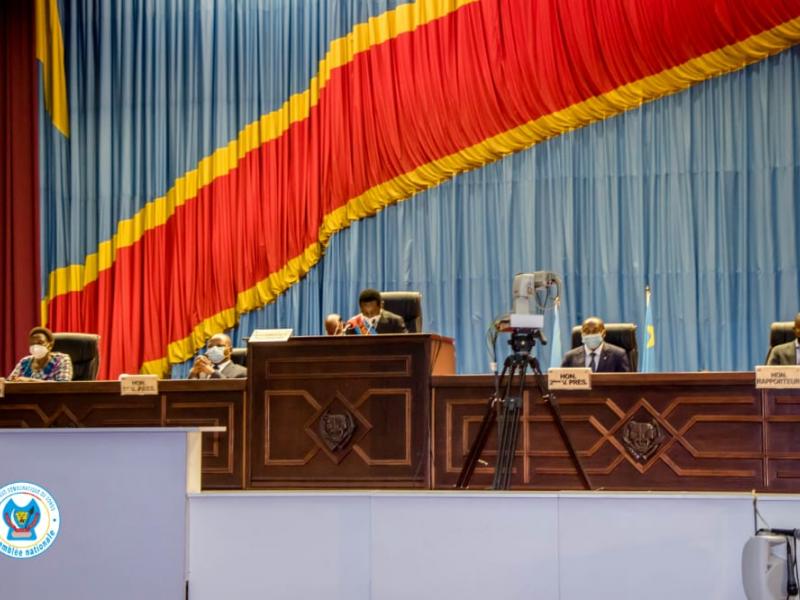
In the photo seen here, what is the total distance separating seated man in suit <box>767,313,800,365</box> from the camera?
618 cm

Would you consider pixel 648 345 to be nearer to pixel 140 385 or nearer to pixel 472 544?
pixel 140 385

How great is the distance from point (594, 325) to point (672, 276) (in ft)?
7.64

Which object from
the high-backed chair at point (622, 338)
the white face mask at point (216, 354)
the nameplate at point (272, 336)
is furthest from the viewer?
the white face mask at point (216, 354)

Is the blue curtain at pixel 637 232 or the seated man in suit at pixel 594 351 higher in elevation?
the blue curtain at pixel 637 232

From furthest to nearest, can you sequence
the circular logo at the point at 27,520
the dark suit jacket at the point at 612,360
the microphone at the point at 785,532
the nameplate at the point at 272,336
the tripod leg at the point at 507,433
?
the dark suit jacket at the point at 612,360
the nameplate at the point at 272,336
the tripod leg at the point at 507,433
the circular logo at the point at 27,520
the microphone at the point at 785,532

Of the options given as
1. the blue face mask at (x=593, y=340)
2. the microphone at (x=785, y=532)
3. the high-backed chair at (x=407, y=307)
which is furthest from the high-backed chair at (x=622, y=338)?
the microphone at (x=785, y=532)

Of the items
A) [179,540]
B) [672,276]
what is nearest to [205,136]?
[672,276]

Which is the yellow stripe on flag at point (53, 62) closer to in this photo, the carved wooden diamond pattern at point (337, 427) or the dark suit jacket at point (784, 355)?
the carved wooden diamond pattern at point (337, 427)

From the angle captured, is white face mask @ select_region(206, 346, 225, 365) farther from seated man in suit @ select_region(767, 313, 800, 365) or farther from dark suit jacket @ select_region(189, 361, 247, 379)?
seated man in suit @ select_region(767, 313, 800, 365)

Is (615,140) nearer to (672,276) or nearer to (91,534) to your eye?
(672,276)

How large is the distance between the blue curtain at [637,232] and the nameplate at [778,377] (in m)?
3.47

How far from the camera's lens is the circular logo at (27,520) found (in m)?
3.91

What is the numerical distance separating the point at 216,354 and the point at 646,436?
301 cm

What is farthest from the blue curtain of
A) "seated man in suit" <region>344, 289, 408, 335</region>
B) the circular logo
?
the circular logo
